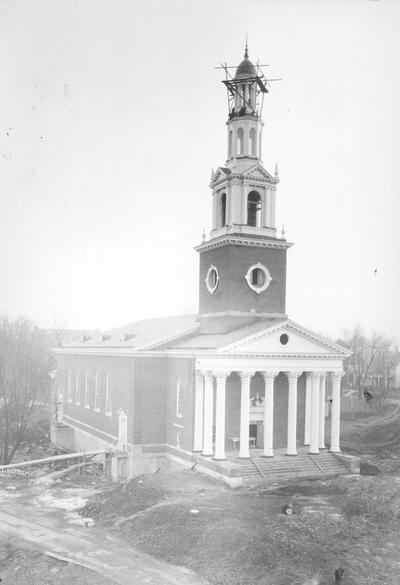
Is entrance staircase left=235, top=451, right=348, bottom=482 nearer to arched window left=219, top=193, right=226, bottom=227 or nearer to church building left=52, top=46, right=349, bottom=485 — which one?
church building left=52, top=46, right=349, bottom=485

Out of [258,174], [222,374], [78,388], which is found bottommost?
[78,388]

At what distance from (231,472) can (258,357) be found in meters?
6.06

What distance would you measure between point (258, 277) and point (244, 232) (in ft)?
9.37

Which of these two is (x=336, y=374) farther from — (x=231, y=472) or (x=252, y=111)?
(x=252, y=111)

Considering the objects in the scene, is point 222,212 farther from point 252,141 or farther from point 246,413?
point 246,413

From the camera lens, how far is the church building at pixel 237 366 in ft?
107

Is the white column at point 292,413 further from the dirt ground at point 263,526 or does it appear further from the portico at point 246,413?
the dirt ground at point 263,526

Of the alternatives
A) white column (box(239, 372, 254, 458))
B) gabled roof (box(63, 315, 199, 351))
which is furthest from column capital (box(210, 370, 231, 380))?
gabled roof (box(63, 315, 199, 351))

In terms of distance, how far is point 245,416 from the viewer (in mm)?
31719

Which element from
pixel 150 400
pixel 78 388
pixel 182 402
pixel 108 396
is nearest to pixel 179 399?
pixel 182 402

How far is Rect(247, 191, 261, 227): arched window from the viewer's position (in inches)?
1480

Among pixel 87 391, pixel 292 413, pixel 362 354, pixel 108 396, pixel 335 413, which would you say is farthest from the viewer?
pixel 362 354

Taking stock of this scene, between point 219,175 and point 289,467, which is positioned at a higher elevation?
point 219,175

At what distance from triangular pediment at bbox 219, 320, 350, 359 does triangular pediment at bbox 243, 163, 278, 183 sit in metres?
9.51
